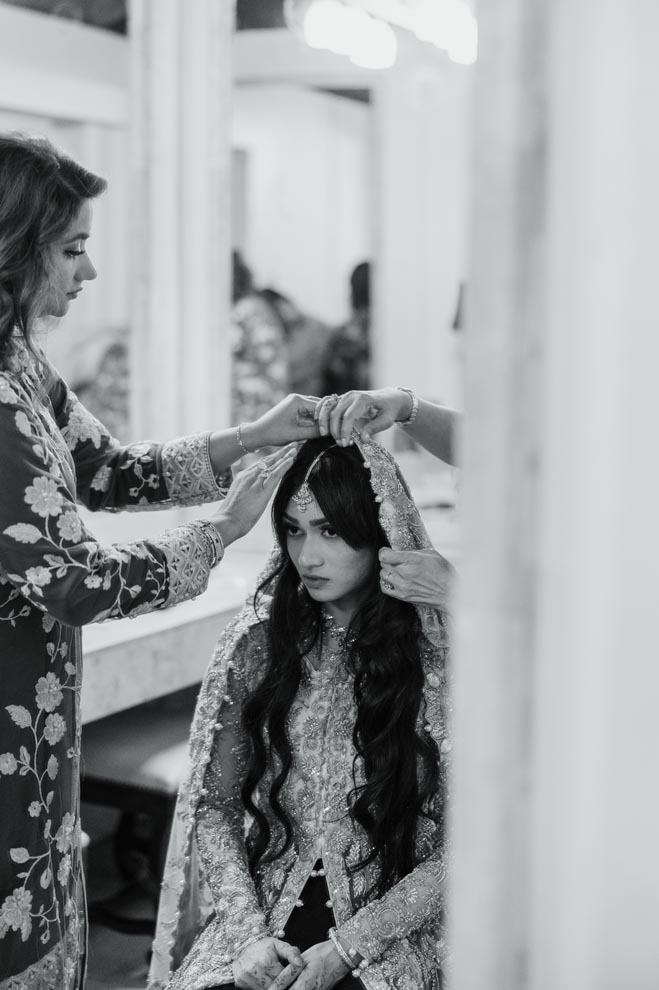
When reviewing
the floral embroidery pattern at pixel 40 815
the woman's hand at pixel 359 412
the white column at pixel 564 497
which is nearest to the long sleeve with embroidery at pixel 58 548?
the floral embroidery pattern at pixel 40 815

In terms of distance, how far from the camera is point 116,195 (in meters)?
3.15

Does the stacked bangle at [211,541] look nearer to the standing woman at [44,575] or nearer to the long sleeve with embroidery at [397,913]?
the standing woman at [44,575]

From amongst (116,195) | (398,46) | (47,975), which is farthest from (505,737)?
(398,46)

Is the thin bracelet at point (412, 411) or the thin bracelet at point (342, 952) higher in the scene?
the thin bracelet at point (412, 411)

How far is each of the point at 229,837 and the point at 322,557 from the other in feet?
1.41

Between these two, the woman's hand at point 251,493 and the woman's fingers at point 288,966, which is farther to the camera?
the woman's hand at point 251,493

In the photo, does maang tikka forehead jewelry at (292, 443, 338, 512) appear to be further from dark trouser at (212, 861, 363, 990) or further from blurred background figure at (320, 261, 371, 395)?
blurred background figure at (320, 261, 371, 395)

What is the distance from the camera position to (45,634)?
59.2 inches

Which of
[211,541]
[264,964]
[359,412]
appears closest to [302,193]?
[359,412]

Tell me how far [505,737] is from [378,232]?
9.07 ft

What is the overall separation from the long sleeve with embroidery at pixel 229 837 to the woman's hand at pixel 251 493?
21 cm

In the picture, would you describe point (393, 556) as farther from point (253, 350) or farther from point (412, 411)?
point (253, 350)

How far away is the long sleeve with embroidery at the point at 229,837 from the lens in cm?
156

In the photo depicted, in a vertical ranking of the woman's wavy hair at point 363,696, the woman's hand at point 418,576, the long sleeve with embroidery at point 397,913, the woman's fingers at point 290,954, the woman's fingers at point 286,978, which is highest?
the woman's hand at point 418,576
